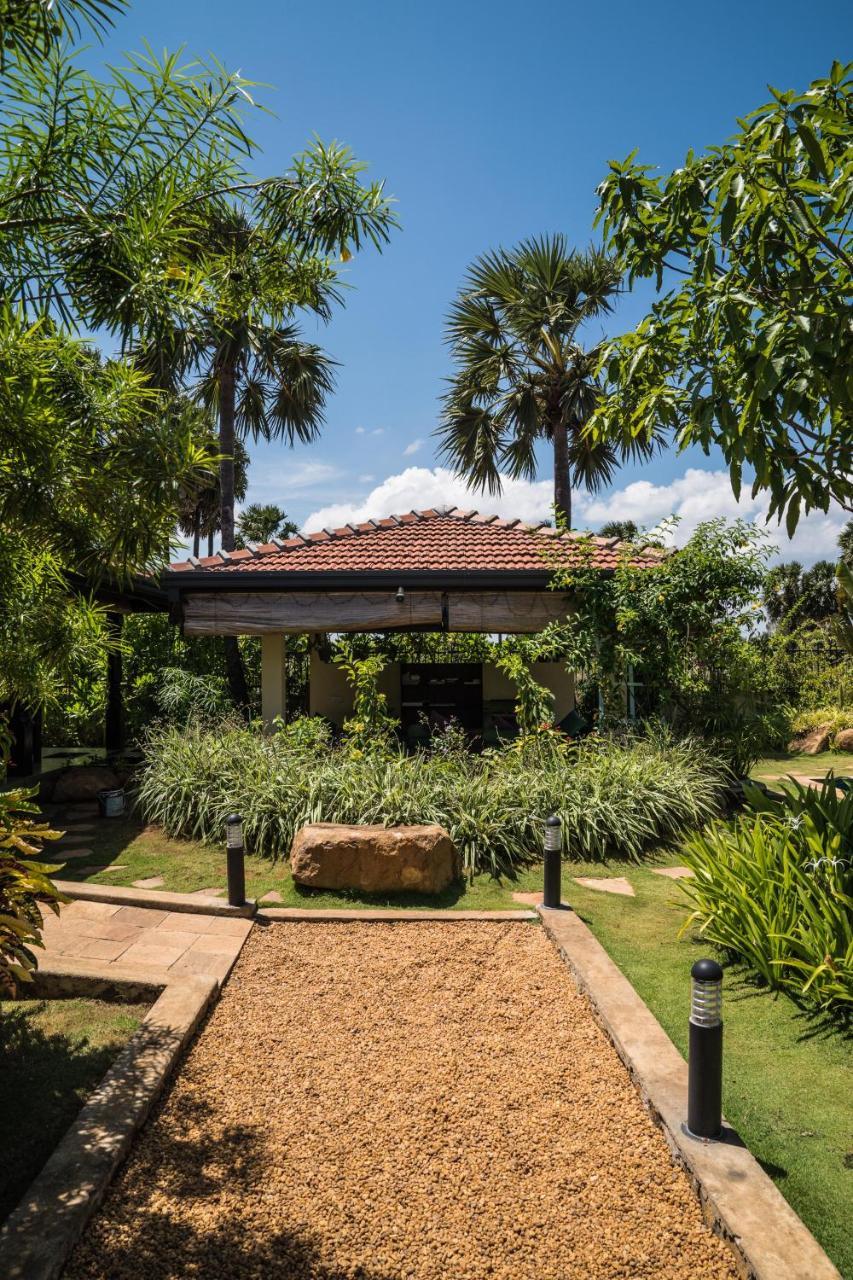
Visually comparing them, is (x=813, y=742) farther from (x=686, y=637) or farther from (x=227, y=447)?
(x=227, y=447)

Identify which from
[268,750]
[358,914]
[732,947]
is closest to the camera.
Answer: [732,947]

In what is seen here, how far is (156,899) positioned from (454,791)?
282 centimetres

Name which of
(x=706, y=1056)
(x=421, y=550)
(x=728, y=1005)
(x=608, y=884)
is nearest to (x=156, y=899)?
(x=608, y=884)

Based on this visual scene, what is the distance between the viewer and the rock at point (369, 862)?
5973mm

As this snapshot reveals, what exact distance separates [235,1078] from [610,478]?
14872 millimetres

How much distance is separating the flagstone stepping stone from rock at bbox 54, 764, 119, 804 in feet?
→ 19.0

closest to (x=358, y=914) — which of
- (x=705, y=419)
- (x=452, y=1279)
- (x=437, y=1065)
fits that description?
(x=437, y=1065)

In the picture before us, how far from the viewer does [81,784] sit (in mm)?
8961

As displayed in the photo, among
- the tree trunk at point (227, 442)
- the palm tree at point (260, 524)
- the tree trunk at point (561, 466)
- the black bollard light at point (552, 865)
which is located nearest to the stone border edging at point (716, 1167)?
the black bollard light at point (552, 865)

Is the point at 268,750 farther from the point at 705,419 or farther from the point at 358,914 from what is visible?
the point at 705,419

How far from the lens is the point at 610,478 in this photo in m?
16.3

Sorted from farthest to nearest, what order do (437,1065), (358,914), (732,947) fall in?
(358,914) → (732,947) → (437,1065)

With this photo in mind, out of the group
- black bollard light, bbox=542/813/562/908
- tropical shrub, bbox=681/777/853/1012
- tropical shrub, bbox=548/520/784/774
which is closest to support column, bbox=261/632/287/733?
tropical shrub, bbox=548/520/784/774

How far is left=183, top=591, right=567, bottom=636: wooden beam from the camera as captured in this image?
9.84 meters
